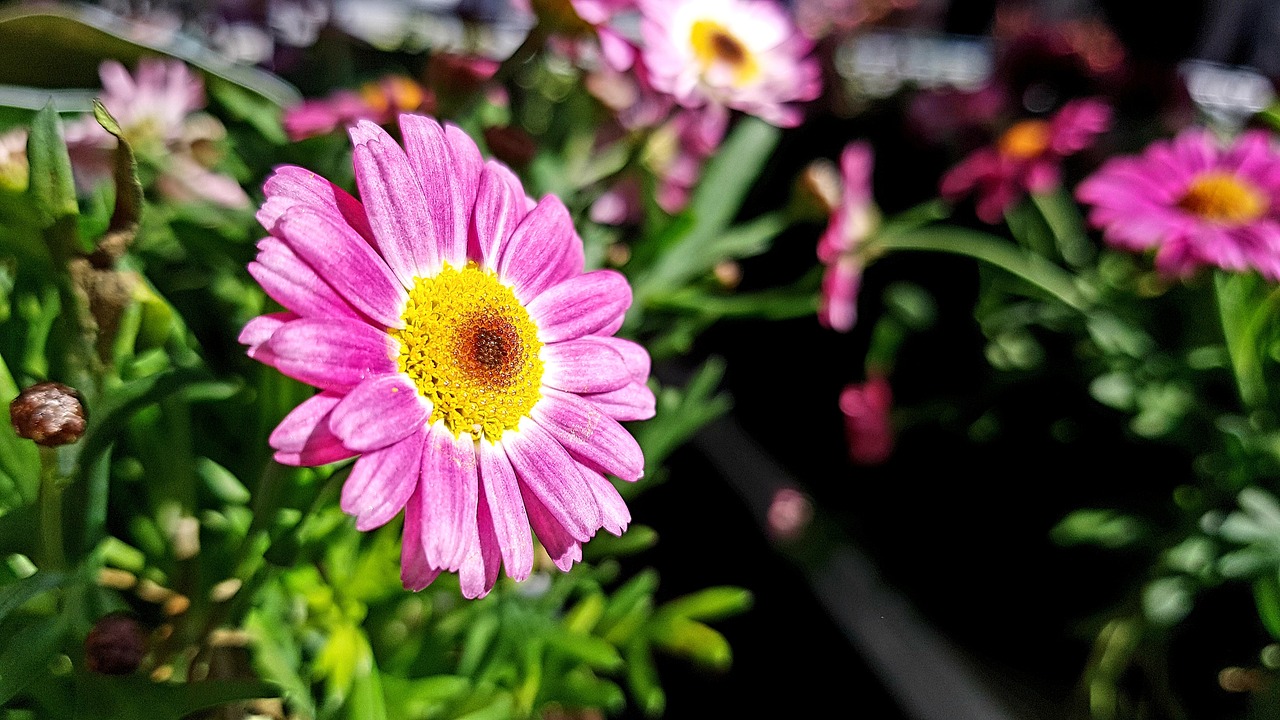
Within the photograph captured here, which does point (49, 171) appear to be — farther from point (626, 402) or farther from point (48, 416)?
point (626, 402)

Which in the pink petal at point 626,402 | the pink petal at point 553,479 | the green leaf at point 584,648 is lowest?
the green leaf at point 584,648

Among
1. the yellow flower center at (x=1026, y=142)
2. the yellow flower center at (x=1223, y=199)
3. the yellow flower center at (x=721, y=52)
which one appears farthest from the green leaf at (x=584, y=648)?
the yellow flower center at (x=1026, y=142)

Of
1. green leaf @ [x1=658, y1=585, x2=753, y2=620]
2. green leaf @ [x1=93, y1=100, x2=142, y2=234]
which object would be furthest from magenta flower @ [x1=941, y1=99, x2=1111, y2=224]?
green leaf @ [x1=93, y1=100, x2=142, y2=234]

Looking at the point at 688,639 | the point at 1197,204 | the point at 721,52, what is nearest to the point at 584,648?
the point at 688,639

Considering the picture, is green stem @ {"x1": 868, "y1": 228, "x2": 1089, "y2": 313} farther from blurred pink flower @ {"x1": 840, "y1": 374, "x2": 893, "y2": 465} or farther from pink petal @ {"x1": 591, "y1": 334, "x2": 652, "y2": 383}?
pink petal @ {"x1": 591, "y1": 334, "x2": 652, "y2": 383}

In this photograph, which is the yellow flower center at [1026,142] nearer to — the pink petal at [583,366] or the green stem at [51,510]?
the pink petal at [583,366]
